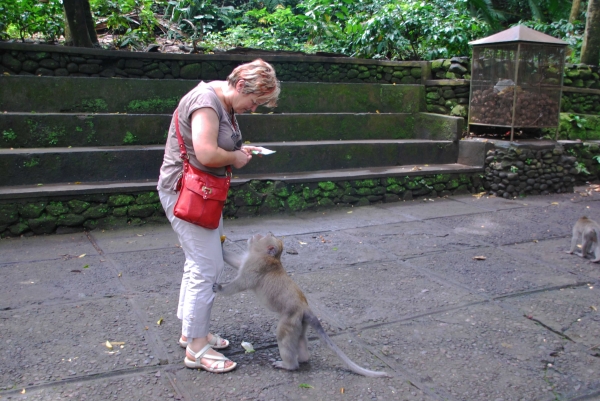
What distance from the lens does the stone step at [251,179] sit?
18.3 ft

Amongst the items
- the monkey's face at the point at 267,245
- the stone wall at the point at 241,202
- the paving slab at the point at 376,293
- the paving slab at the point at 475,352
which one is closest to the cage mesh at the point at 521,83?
the stone wall at the point at 241,202

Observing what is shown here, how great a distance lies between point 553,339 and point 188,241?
2.48 metres

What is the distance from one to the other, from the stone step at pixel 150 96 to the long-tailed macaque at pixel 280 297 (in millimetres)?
4919

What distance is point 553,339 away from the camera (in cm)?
356

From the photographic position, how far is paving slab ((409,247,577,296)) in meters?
4.48

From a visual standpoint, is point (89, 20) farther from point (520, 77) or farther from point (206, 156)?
point (206, 156)

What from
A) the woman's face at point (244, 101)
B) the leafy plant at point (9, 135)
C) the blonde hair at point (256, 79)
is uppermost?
the blonde hair at point (256, 79)

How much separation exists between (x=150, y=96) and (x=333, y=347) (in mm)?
5596

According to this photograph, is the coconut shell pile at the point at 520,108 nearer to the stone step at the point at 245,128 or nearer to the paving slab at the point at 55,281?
the stone step at the point at 245,128

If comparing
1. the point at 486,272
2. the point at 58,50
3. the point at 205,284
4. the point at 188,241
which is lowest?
the point at 486,272

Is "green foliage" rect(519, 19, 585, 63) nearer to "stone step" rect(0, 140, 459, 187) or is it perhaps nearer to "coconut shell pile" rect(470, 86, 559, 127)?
"coconut shell pile" rect(470, 86, 559, 127)

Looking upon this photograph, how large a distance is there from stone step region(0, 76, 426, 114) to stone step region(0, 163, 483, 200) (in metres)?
1.51

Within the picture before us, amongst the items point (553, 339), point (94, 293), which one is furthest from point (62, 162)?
point (553, 339)

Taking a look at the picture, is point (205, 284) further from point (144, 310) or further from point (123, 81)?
point (123, 81)
